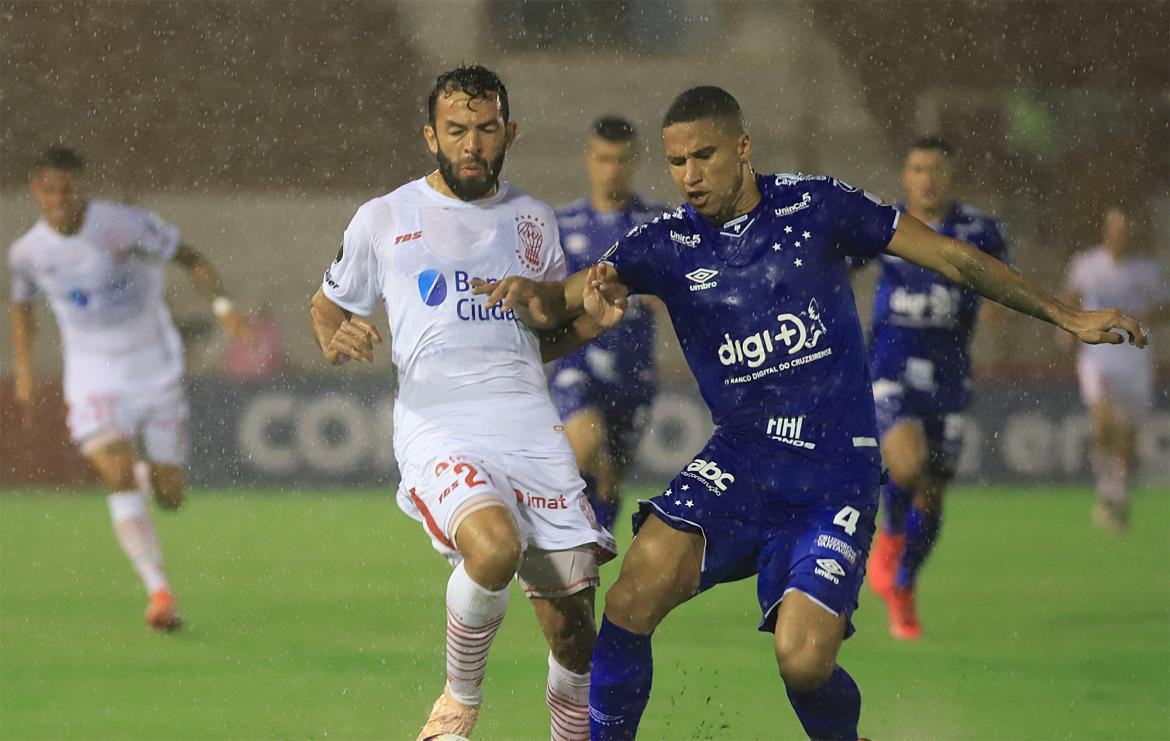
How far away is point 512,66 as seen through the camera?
18656 mm

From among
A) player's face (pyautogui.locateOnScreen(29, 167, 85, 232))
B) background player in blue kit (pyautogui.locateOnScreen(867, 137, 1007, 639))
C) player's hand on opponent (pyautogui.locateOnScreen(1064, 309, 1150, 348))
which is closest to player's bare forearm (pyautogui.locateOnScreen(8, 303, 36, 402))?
player's face (pyautogui.locateOnScreen(29, 167, 85, 232))

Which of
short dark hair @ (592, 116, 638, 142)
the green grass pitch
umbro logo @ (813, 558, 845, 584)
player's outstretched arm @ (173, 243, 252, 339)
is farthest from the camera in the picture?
player's outstretched arm @ (173, 243, 252, 339)

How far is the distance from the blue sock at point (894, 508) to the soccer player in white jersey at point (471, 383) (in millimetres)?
3106

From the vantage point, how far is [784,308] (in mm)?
4500

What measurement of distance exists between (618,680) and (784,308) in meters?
1.04

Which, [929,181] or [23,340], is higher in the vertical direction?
[929,181]

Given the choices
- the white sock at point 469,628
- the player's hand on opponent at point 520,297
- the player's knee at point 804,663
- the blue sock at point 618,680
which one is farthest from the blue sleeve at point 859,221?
the white sock at point 469,628

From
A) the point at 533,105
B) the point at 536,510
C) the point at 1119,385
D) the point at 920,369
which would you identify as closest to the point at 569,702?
the point at 536,510

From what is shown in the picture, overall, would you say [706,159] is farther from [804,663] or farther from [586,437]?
[586,437]

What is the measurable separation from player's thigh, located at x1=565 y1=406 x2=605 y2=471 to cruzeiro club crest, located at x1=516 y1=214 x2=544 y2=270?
7.73ft

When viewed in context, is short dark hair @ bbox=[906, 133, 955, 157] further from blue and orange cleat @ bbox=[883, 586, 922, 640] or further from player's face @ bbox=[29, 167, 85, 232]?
player's face @ bbox=[29, 167, 85, 232]

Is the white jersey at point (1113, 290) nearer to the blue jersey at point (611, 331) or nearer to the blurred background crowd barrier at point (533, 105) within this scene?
the blurred background crowd barrier at point (533, 105)

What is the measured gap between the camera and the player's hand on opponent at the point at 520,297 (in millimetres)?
4598

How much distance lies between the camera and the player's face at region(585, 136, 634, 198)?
735 cm
